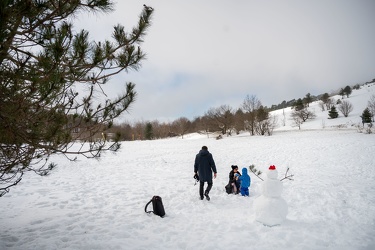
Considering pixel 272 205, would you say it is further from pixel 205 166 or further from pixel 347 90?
pixel 347 90

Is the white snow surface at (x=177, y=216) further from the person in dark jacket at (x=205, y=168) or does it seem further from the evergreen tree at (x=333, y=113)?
the evergreen tree at (x=333, y=113)

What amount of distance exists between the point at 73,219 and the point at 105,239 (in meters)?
1.55

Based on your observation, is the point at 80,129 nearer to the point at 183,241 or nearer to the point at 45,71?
the point at 45,71

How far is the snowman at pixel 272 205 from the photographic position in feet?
14.8

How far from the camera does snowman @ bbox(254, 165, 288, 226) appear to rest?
4.51 metres

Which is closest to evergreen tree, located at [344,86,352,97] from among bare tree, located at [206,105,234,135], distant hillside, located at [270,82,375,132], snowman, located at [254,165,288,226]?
distant hillside, located at [270,82,375,132]

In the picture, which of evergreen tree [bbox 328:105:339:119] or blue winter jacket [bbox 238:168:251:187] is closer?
blue winter jacket [bbox 238:168:251:187]

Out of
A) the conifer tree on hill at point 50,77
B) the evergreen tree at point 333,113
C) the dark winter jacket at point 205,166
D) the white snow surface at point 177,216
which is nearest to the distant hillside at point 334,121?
the evergreen tree at point 333,113

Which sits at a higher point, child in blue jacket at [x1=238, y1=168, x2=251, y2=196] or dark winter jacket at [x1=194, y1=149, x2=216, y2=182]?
dark winter jacket at [x1=194, y1=149, x2=216, y2=182]

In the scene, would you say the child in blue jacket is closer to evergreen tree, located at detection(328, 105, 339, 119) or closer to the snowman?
the snowman

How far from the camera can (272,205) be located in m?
4.55

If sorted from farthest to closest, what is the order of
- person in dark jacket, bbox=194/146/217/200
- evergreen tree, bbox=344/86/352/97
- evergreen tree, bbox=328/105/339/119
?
evergreen tree, bbox=344/86/352/97 → evergreen tree, bbox=328/105/339/119 → person in dark jacket, bbox=194/146/217/200

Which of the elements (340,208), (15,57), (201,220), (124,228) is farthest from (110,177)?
(340,208)

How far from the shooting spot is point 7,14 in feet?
5.50
